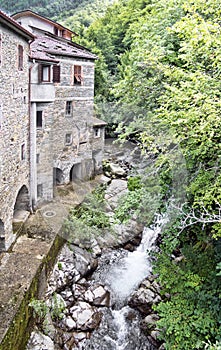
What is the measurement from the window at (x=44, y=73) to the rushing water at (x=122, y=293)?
884 cm

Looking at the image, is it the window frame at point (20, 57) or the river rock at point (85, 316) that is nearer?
the river rock at point (85, 316)

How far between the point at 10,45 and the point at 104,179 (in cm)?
1292

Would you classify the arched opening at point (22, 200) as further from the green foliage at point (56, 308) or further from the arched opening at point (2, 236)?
the green foliage at point (56, 308)

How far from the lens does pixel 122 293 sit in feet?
43.2

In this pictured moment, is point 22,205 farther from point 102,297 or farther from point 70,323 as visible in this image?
point 70,323

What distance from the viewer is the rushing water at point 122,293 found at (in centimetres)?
1088

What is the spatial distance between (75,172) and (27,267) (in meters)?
10.9

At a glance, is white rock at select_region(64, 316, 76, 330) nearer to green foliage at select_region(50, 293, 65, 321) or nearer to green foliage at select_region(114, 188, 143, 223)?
green foliage at select_region(50, 293, 65, 321)

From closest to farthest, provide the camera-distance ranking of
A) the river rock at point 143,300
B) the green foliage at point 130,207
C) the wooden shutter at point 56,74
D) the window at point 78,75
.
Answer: the green foliage at point 130,207 < the river rock at point 143,300 < the wooden shutter at point 56,74 < the window at point 78,75

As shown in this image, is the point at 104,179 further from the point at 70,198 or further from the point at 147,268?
the point at 147,268

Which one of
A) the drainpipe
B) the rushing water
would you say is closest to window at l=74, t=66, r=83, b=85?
the drainpipe

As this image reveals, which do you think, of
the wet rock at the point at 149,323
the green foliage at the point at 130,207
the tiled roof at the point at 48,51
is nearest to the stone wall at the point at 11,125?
the tiled roof at the point at 48,51

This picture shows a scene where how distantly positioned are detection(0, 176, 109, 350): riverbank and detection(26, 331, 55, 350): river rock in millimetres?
224

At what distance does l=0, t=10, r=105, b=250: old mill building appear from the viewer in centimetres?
1173
